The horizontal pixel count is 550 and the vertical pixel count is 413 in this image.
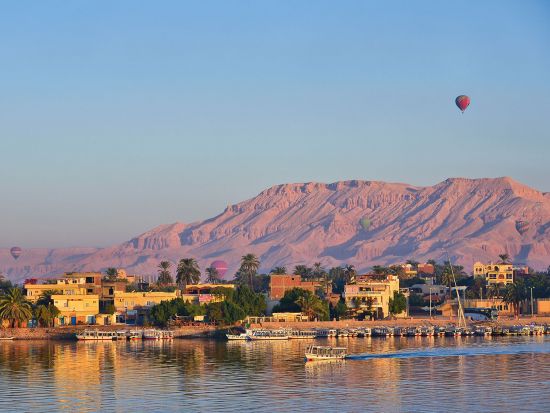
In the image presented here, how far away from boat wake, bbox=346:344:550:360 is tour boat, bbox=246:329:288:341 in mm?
30654

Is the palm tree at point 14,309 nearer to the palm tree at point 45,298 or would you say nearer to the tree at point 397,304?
the palm tree at point 45,298

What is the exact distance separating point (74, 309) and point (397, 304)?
5528 cm

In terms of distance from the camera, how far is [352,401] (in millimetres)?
85312

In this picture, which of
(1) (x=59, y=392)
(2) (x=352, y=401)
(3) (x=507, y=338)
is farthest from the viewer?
(3) (x=507, y=338)

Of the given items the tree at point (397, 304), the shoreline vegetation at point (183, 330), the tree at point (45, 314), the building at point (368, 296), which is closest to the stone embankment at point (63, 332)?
the shoreline vegetation at point (183, 330)

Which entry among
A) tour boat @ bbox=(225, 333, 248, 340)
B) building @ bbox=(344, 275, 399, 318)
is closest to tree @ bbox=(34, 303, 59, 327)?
tour boat @ bbox=(225, 333, 248, 340)

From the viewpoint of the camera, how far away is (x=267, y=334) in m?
161

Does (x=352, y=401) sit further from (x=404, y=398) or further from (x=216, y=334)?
(x=216, y=334)

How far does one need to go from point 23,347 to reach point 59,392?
183ft

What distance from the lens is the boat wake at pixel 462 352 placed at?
124 m

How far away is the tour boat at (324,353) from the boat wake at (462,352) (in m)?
1.06

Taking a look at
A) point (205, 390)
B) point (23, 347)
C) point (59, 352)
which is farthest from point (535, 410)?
point (23, 347)

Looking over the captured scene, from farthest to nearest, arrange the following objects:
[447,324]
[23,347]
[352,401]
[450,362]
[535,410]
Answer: [447,324]
[23,347]
[450,362]
[352,401]
[535,410]

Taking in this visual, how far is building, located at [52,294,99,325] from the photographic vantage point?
17325cm
